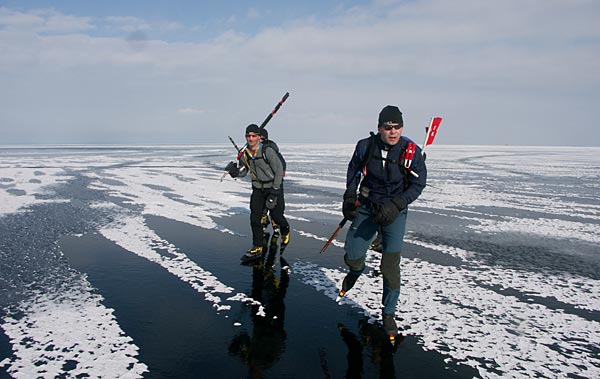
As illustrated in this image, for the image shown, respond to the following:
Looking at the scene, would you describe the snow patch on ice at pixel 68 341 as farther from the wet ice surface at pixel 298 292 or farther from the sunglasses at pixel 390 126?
the sunglasses at pixel 390 126

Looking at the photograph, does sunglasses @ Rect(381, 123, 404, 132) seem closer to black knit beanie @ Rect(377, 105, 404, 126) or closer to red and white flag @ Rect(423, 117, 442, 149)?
black knit beanie @ Rect(377, 105, 404, 126)

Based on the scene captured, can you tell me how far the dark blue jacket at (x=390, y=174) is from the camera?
4.03 meters

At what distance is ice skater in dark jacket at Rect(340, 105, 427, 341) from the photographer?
396cm

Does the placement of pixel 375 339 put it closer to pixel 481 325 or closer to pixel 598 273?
pixel 481 325

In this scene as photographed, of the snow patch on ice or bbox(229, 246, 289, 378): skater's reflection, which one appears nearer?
the snow patch on ice

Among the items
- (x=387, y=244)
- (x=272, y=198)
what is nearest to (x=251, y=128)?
(x=272, y=198)

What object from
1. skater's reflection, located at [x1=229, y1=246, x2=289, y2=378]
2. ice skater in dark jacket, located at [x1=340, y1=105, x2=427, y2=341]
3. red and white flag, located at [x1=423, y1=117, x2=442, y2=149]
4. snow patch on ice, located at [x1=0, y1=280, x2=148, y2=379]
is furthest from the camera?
red and white flag, located at [x1=423, y1=117, x2=442, y2=149]

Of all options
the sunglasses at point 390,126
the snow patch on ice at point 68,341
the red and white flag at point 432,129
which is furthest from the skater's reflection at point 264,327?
→ the red and white flag at point 432,129

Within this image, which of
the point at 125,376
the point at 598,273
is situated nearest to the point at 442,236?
the point at 598,273

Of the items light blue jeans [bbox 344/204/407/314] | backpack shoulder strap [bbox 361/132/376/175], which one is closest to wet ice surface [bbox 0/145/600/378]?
light blue jeans [bbox 344/204/407/314]

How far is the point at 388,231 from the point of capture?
407cm

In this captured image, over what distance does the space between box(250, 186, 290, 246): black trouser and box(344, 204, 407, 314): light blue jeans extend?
103 inches

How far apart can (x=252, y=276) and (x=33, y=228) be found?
18.0 ft

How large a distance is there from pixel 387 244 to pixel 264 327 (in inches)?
59.7
